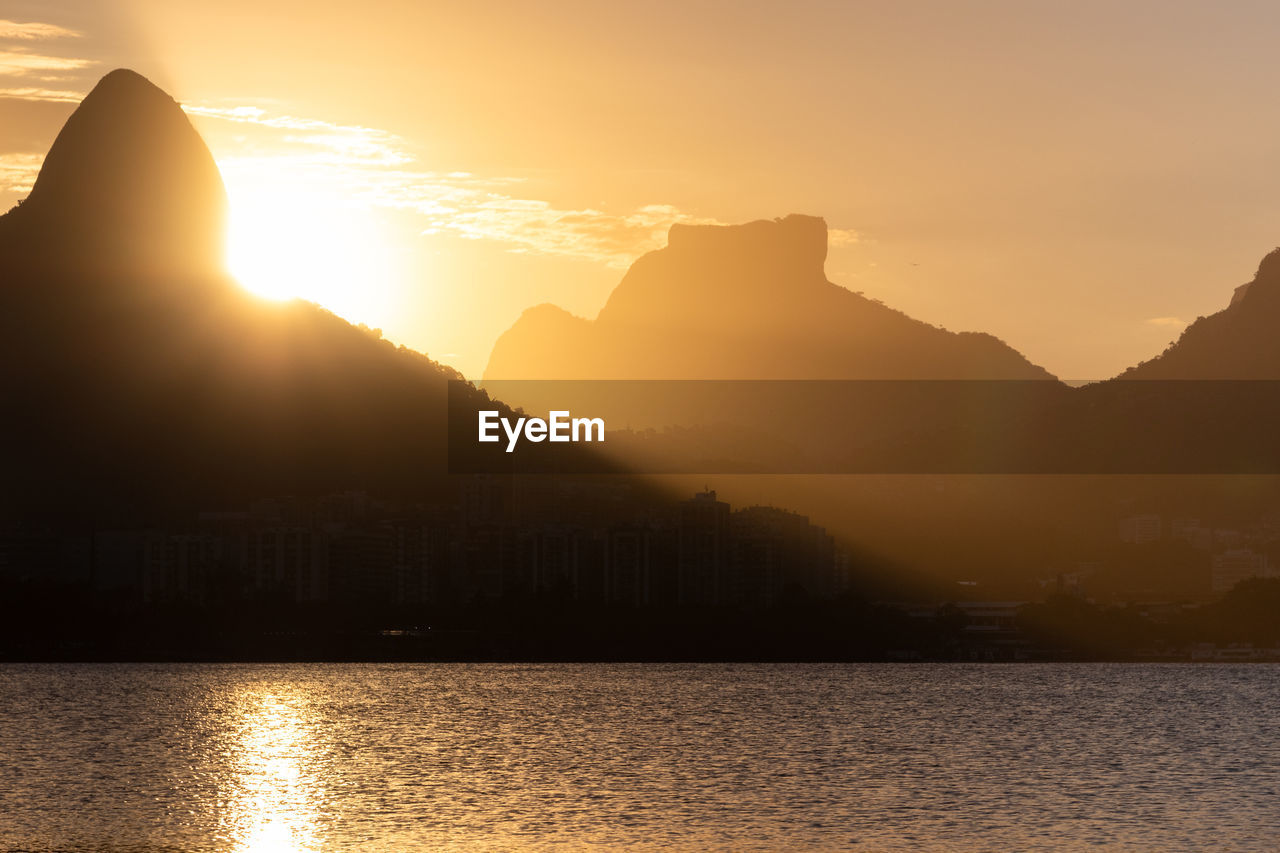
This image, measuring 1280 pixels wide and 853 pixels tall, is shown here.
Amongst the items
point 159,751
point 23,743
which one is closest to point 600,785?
point 159,751

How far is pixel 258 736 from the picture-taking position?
142m

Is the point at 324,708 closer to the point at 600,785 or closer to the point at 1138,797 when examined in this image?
the point at 600,785

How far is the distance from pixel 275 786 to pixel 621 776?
22562 mm

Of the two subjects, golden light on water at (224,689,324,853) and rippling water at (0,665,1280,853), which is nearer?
golden light on water at (224,689,324,853)

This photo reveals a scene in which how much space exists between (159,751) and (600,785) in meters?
42.2

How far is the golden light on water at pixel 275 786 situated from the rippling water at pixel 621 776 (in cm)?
33

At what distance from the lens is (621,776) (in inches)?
4373

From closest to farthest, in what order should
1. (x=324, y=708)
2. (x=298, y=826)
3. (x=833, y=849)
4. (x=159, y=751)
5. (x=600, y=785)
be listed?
(x=833, y=849) → (x=298, y=826) → (x=600, y=785) → (x=159, y=751) → (x=324, y=708)

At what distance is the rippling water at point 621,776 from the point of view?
82.6 m

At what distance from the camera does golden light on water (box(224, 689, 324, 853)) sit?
79375 mm

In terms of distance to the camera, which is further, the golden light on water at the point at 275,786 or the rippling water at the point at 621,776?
the rippling water at the point at 621,776

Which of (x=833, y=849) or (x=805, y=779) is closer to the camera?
(x=833, y=849)

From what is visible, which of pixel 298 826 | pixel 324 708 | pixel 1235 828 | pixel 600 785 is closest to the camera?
pixel 298 826

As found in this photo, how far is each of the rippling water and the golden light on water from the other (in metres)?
0.33
